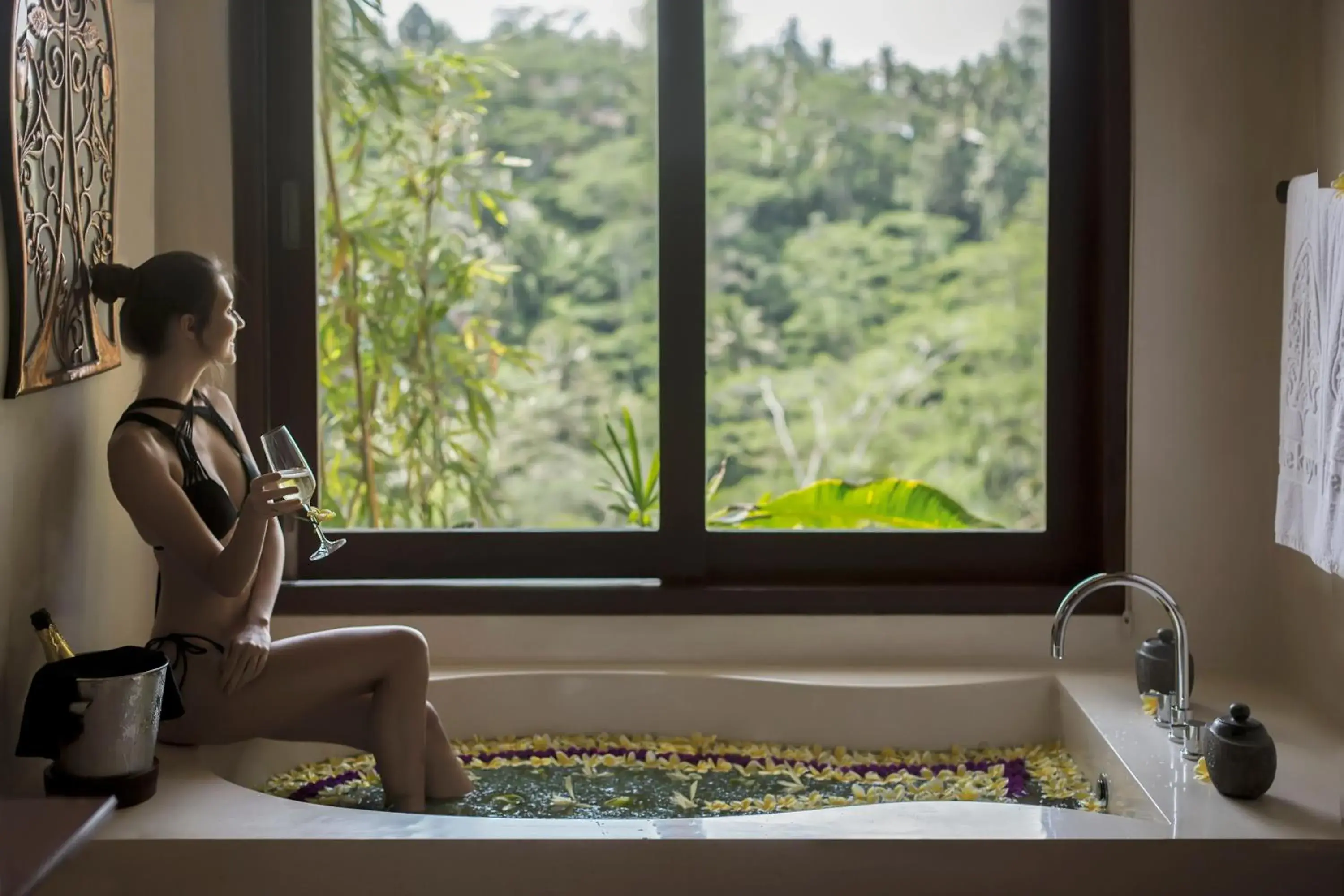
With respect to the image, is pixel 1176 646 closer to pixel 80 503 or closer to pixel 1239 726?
pixel 1239 726

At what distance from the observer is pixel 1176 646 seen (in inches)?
91.2

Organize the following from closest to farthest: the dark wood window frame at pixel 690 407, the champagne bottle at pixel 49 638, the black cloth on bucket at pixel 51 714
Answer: the black cloth on bucket at pixel 51 714, the champagne bottle at pixel 49 638, the dark wood window frame at pixel 690 407

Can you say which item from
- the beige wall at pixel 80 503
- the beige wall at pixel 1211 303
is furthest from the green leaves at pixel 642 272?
the beige wall at pixel 80 503

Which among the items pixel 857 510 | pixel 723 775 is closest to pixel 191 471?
pixel 723 775

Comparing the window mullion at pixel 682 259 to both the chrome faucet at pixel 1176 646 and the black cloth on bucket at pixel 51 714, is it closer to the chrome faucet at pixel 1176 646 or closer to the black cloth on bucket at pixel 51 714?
the chrome faucet at pixel 1176 646

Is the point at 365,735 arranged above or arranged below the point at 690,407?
below

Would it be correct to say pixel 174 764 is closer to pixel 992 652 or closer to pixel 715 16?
pixel 992 652

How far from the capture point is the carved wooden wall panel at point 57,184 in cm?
192

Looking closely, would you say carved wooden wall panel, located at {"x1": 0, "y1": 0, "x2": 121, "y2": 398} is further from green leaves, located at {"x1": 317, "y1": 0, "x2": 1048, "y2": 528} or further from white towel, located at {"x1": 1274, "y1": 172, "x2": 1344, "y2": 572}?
white towel, located at {"x1": 1274, "y1": 172, "x2": 1344, "y2": 572}

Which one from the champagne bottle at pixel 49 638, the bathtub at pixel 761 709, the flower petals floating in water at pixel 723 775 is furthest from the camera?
the bathtub at pixel 761 709

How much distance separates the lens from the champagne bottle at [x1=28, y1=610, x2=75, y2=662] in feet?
6.44

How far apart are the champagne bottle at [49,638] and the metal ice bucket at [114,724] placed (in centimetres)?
13

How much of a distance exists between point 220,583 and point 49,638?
0.83 feet

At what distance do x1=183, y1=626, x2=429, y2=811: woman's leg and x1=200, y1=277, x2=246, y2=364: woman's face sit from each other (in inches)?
19.3
